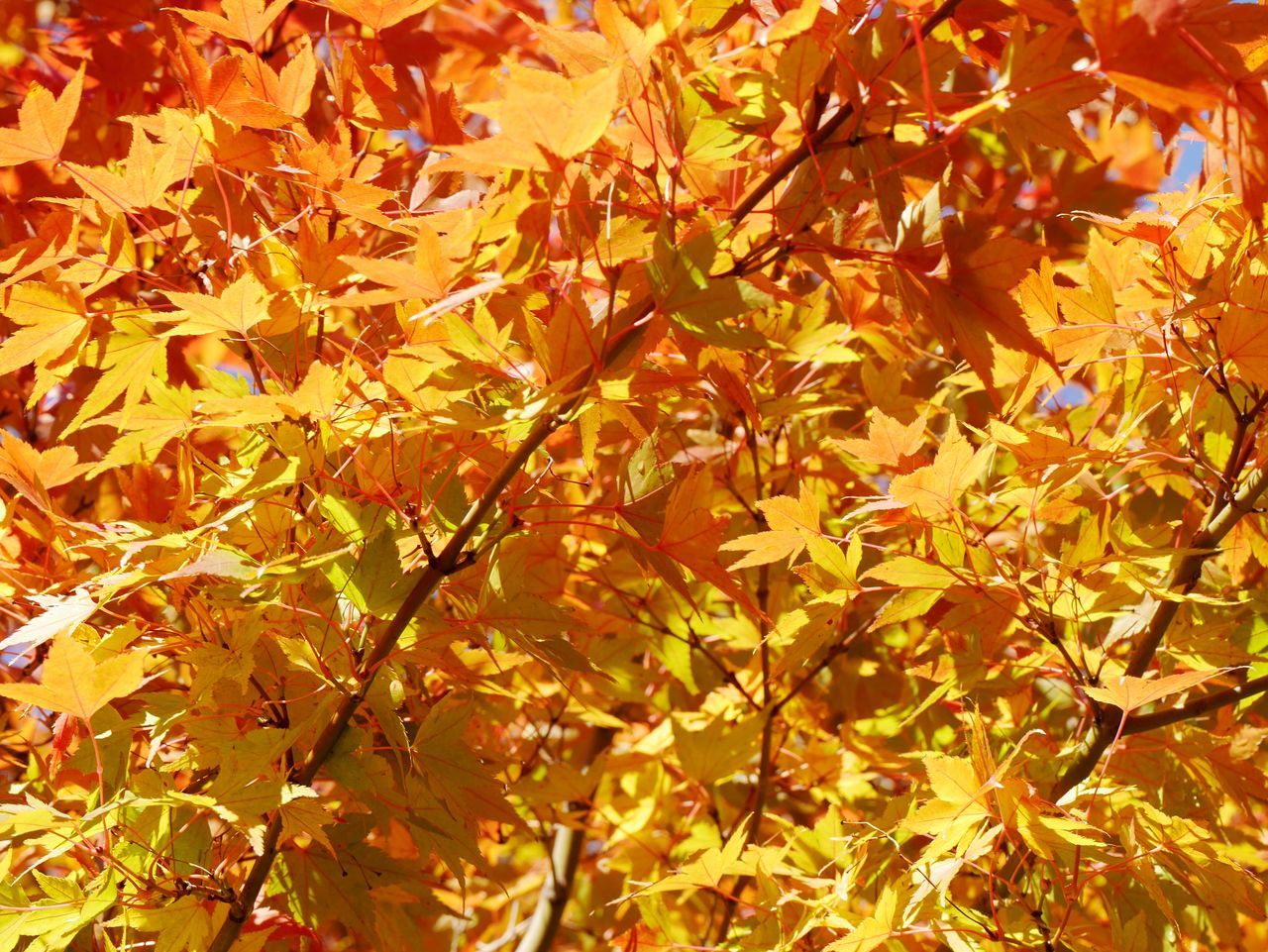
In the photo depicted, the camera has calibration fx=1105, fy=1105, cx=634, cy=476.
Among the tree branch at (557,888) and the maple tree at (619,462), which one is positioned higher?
the maple tree at (619,462)

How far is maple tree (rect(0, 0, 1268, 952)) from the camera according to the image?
0.64 m

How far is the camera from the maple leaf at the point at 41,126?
0.85m

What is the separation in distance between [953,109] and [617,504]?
1.11 feet

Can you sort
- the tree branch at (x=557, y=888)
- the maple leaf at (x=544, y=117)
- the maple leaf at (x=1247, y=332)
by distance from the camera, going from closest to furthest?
the maple leaf at (x=544, y=117) < the maple leaf at (x=1247, y=332) < the tree branch at (x=557, y=888)

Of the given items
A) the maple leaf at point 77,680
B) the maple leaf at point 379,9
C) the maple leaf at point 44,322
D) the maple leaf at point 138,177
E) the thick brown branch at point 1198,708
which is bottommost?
the thick brown branch at point 1198,708

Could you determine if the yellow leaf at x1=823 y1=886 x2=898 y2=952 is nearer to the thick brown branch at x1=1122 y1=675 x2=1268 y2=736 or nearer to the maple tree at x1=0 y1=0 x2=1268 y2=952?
the maple tree at x1=0 y1=0 x2=1268 y2=952

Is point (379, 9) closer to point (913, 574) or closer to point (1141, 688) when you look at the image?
point (913, 574)

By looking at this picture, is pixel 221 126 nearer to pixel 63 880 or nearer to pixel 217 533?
pixel 217 533

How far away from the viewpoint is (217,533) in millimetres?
783

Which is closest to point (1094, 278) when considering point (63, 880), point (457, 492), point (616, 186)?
point (616, 186)

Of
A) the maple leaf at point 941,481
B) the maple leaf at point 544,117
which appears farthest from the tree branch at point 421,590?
the maple leaf at point 941,481

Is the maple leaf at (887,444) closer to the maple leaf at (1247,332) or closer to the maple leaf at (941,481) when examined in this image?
the maple leaf at (941,481)

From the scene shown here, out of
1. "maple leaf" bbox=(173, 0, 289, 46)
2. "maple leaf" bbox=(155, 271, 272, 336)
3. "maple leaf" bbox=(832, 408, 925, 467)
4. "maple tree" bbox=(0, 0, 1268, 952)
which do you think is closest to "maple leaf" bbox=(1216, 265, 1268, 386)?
"maple tree" bbox=(0, 0, 1268, 952)

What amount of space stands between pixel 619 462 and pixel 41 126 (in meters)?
0.52
